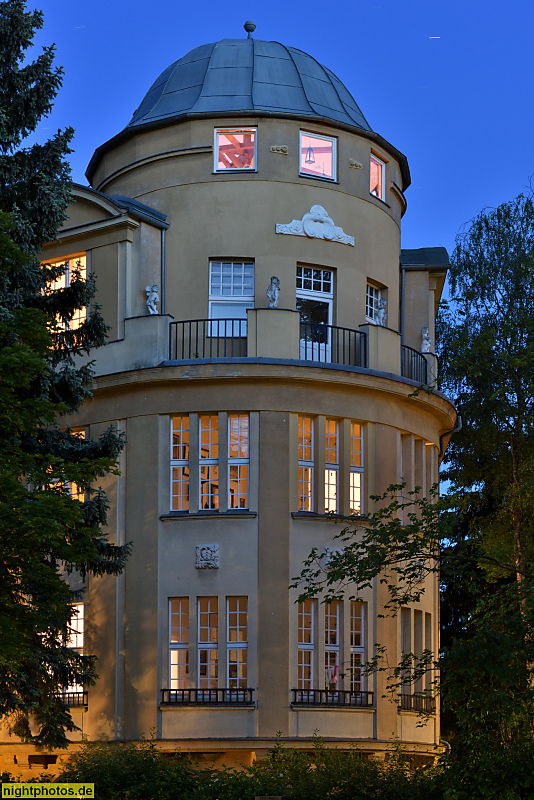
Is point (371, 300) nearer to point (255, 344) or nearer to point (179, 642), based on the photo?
point (255, 344)

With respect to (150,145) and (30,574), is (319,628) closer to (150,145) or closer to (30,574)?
(30,574)

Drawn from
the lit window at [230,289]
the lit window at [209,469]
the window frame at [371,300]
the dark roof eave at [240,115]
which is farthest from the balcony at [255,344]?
the dark roof eave at [240,115]

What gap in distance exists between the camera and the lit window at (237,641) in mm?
26047

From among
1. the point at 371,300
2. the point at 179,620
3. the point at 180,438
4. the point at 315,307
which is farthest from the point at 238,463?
the point at 371,300

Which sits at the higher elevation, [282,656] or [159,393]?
[159,393]

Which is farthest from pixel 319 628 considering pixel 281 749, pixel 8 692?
pixel 8 692

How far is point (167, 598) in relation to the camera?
26.8 metres

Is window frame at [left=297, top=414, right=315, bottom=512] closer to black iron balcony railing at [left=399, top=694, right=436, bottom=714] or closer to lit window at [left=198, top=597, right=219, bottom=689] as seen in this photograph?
lit window at [left=198, top=597, right=219, bottom=689]

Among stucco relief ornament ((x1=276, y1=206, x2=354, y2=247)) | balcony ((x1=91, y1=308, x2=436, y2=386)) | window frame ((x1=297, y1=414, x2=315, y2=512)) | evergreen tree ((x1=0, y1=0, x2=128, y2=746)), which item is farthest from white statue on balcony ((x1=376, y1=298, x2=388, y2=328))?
evergreen tree ((x1=0, y1=0, x2=128, y2=746))

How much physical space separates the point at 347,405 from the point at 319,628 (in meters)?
5.07

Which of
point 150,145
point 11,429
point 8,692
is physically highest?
point 150,145

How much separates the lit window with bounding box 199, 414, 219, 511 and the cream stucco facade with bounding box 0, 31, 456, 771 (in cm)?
4

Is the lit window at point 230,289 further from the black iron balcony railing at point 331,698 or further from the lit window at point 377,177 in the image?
the black iron balcony railing at point 331,698

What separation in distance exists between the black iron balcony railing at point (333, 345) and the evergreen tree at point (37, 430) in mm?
7308
